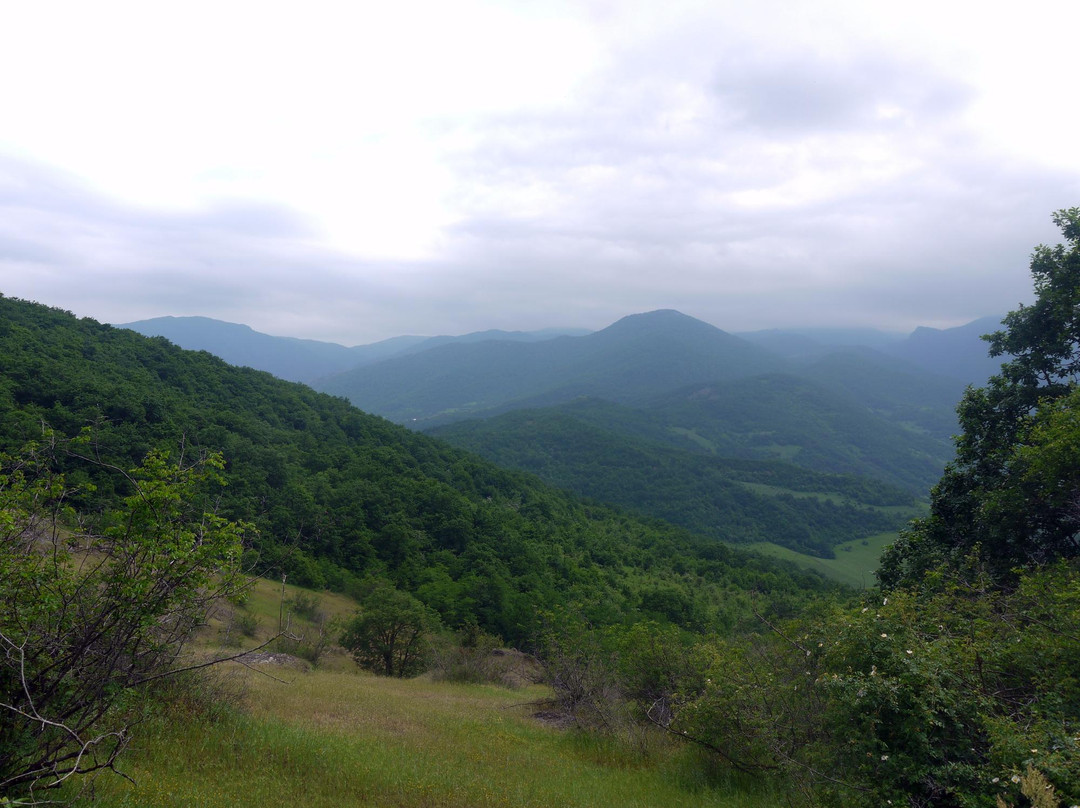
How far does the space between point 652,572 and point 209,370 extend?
5354 cm

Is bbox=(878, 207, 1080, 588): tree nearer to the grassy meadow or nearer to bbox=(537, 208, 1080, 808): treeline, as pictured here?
bbox=(537, 208, 1080, 808): treeline

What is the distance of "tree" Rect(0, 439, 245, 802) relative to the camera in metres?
4.05

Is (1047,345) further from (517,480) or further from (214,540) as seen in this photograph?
(517,480)

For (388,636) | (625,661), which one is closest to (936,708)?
(625,661)

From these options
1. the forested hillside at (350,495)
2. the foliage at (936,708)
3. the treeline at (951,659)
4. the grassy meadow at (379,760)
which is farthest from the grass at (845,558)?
the foliage at (936,708)

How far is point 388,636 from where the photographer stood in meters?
23.4

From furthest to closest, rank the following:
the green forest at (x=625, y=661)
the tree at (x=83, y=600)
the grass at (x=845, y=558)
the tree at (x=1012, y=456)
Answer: the grass at (x=845, y=558), the tree at (x=1012, y=456), the green forest at (x=625, y=661), the tree at (x=83, y=600)

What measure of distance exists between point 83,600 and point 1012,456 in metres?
15.7

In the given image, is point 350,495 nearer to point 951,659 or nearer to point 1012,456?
A: point 1012,456

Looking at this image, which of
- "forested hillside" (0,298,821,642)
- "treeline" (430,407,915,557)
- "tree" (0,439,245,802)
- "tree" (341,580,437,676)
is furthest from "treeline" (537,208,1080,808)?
"treeline" (430,407,915,557)

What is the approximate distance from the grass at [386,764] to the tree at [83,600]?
3.49 feet

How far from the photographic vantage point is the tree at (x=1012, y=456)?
10734 mm

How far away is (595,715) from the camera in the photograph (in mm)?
10633

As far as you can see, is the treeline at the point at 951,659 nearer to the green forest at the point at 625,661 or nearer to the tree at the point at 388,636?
the green forest at the point at 625,661
